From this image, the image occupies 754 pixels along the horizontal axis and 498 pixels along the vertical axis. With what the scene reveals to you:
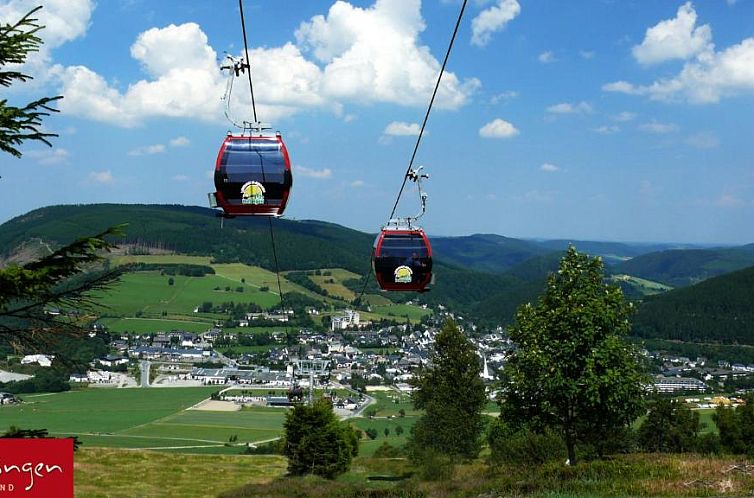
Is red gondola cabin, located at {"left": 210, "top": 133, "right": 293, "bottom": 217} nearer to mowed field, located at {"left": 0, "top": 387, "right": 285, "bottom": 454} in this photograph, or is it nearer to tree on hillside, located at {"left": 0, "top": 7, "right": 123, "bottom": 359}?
tree on hillside, located at {"left": 0, "top": 7, "right": 123, "bottom": 359}

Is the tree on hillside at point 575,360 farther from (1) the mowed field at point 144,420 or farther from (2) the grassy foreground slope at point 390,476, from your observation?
(1) the mowed field at point 144,420

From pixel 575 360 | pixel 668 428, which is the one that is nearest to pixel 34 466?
pixel 575 360

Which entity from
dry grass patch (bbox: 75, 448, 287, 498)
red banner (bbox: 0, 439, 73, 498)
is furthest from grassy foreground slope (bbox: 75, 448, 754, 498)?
red banner (bbox: 0, 439, 73, 498)

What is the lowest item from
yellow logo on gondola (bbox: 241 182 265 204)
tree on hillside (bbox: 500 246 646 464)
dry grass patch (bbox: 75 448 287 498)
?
dry grass patch (bbox: 75 448 287 498)

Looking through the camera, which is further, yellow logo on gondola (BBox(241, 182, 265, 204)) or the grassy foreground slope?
yellow logo on gondola (BBox(241, 182, 265, 204))

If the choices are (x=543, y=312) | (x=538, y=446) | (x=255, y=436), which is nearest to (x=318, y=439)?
(x=538, y=446)

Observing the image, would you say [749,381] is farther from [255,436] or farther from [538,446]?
[538,446]

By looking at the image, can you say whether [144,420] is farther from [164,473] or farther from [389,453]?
[164,473]
